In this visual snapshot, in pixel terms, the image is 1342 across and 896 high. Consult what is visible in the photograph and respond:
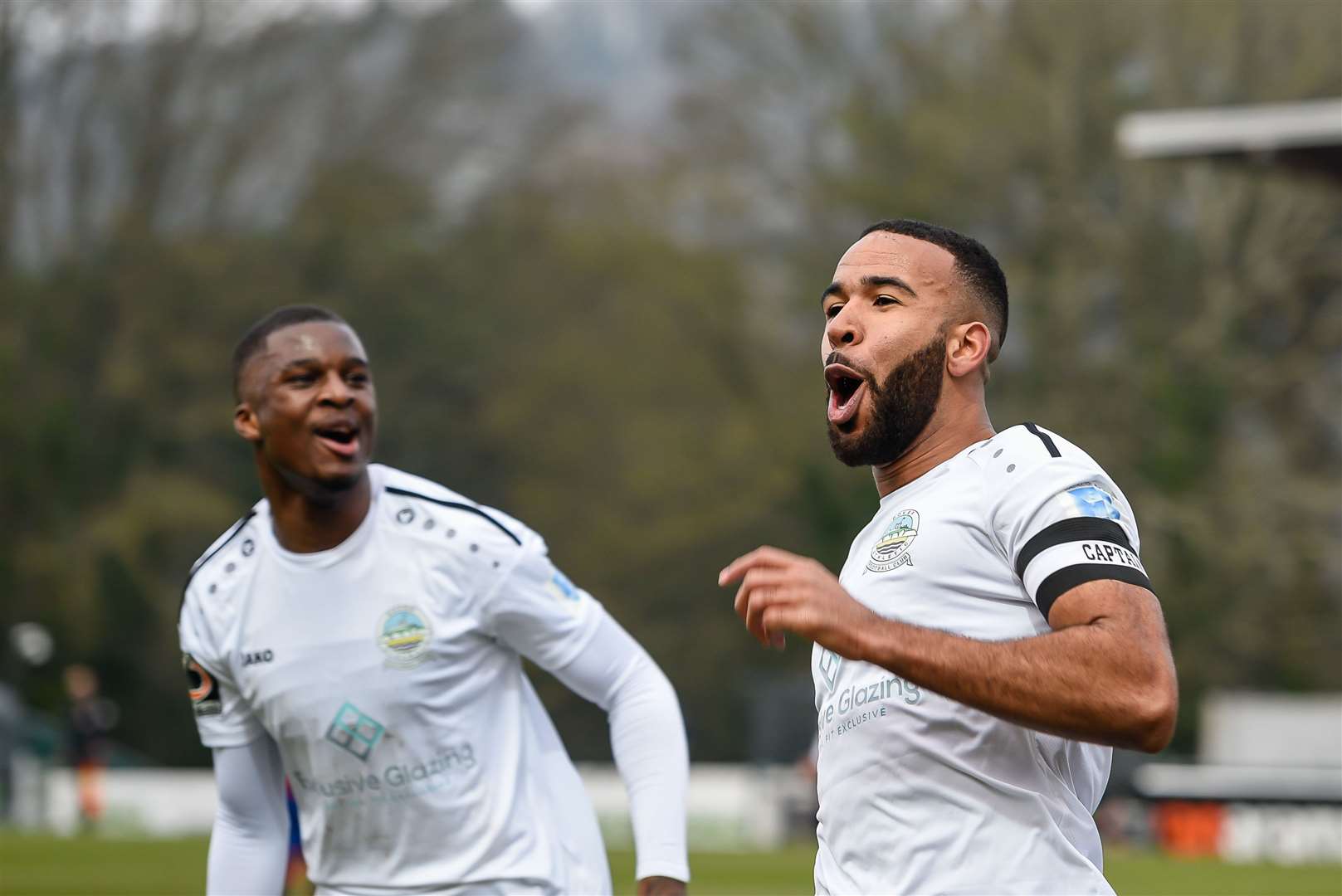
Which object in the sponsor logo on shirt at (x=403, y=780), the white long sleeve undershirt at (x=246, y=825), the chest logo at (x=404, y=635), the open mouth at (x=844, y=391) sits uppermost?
Result: the open mouth at (x=844, y=391)

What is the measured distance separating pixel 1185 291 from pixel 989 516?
33442mm

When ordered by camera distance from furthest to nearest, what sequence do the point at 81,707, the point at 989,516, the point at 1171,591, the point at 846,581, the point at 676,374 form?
the point at 676,374 → the point at 1171,591 → the point at 81,707 → the point at 846,581 → the point at 989,516

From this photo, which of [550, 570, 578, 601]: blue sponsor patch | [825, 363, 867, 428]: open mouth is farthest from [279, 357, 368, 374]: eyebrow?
[825, 363, 867, 428]: open mouth

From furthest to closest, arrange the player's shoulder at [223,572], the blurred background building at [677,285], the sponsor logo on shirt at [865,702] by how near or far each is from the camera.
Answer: the blurred background building at [677,285], the player's shoulder at [223,572], the sponsor logo on shirt at [865,702]

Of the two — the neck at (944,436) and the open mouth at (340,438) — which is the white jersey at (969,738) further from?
the open mouth at (340,438)

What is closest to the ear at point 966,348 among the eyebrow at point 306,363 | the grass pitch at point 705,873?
the eyebrow at point 306,363

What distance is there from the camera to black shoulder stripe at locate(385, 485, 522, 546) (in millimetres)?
5414

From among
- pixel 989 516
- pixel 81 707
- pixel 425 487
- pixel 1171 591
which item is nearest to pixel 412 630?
pixel 425 487

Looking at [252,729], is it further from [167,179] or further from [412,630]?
[167,179]

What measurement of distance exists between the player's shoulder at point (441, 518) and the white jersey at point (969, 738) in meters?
1.72

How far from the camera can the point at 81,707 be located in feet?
91.5

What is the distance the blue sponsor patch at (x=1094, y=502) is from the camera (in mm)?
3512

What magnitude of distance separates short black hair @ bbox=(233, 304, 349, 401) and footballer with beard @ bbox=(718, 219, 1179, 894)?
2015 millimetres

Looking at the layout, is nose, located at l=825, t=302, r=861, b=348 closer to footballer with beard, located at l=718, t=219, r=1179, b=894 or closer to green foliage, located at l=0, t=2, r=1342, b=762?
footballer with beard, located at l=718, t=219, r=1179, b=894
